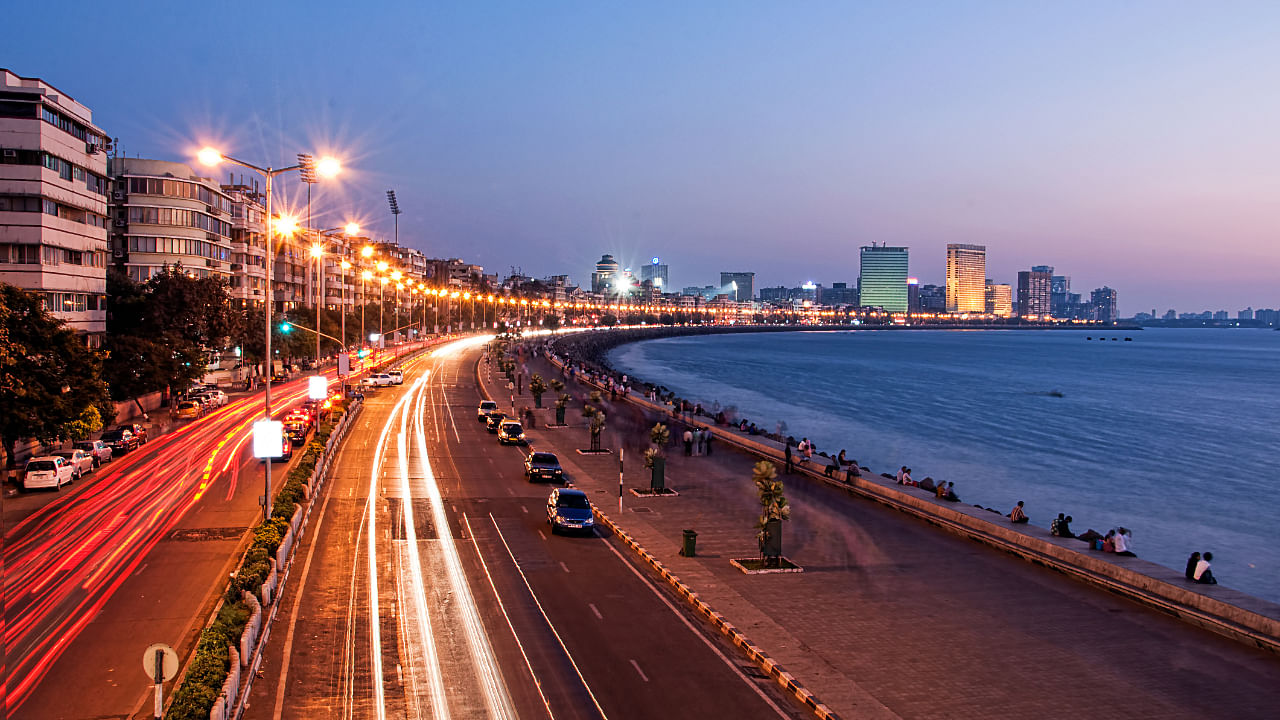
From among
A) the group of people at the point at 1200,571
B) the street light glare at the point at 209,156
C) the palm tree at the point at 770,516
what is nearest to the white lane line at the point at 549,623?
the palm tree at the point at 770,516

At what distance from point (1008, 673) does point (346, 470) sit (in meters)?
28.9

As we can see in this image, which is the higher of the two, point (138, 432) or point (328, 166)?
point (328, 166)

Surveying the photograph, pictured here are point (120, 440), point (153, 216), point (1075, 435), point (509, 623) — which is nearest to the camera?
point (509, 623)

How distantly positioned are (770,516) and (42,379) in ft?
91.7

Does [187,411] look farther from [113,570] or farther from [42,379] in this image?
[113,570]

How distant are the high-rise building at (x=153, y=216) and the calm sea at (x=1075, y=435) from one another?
169ft

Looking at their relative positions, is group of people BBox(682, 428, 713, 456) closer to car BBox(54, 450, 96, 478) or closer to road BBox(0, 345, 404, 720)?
road BBox(0, 345, 404, 720)

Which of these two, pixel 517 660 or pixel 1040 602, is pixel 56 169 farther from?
pixel 1040 602

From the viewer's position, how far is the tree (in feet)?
107

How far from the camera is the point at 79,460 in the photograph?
35969 mm

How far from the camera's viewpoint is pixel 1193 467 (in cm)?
6425

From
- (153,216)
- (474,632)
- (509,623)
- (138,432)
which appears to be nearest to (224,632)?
(474,632)

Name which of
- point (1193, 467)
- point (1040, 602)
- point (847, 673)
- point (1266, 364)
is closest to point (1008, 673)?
point (847, 673)

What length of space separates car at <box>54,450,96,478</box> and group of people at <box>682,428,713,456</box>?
84.8 feet
